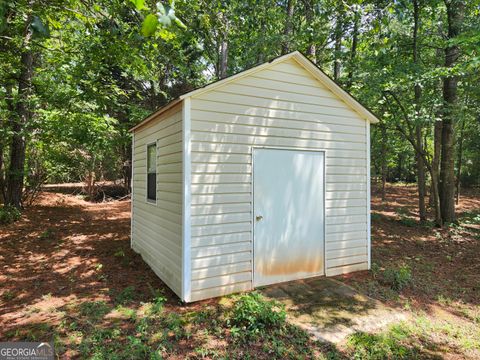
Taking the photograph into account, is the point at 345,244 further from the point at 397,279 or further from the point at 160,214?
the point at 160,214

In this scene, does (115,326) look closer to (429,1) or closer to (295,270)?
(295,270)

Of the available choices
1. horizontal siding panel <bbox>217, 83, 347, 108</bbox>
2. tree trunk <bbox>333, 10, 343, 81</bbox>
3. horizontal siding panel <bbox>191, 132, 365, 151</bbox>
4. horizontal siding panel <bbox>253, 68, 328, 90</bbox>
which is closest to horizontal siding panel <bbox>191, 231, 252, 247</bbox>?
horizontal siding panel <bbox>191, 132, 365, 151</bbox>

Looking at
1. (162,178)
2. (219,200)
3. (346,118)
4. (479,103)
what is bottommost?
(219,200)

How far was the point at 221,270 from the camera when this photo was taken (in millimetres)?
4125

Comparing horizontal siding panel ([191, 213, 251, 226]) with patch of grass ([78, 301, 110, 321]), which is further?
horizontal siding panel ([191, 213, 251, 226])

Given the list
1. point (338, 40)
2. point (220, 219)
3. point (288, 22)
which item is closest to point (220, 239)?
point (220, 219)

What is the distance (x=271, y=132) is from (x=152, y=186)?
97.3 inches

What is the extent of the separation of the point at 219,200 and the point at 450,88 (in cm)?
808

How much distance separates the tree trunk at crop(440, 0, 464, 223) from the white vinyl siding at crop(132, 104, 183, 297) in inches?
294

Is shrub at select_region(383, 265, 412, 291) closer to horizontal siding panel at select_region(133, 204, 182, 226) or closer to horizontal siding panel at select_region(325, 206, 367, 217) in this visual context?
horizontal siding panel at select_region(325, 206, 367, 217)

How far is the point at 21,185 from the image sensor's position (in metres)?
8.41

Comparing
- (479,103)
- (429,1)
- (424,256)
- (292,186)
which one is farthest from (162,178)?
(479,103)

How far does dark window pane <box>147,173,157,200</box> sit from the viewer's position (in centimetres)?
529

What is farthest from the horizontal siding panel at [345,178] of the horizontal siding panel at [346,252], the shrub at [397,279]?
the shrub at [397,279]
